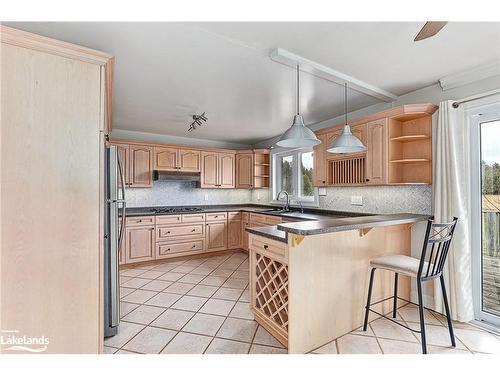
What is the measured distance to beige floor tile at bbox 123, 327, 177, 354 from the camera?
190 cm

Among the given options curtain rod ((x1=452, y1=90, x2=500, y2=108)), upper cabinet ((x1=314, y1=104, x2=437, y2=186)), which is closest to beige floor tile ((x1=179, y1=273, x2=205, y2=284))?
upper cabinet ((x1=314, y1=104, x2=437, y2=186))

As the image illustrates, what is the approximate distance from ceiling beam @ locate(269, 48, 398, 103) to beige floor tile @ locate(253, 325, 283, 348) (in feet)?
7.56

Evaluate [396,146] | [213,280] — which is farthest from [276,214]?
[396,146]

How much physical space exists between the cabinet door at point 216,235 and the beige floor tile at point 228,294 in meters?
1.59

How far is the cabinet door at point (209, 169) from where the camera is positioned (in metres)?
4.95

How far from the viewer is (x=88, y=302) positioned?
153 centimetres

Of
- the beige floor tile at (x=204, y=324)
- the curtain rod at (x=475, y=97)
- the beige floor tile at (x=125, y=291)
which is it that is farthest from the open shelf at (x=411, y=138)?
the beige floor tile at (x=125, y=291)

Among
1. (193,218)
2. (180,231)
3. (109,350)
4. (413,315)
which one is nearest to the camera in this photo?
(109,350)

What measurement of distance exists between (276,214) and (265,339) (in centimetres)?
219

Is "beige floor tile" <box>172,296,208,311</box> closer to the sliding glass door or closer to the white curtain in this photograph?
the white curtain

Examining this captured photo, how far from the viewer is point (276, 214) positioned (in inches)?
159

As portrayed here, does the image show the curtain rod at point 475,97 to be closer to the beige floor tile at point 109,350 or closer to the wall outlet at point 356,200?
the wall outlet at point 356,200

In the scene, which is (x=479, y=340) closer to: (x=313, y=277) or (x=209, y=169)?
(x=313, y=277)
